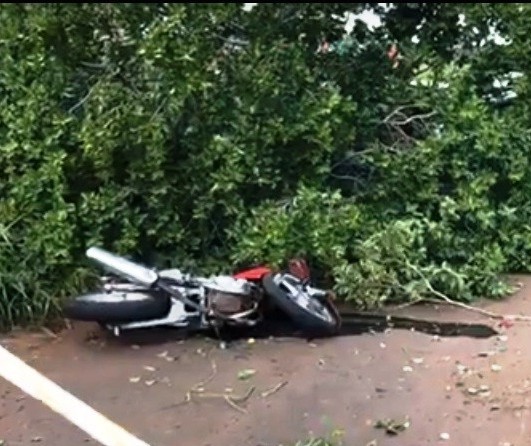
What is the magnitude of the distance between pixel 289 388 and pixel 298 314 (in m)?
0.60

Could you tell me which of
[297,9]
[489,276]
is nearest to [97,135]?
[297,9]

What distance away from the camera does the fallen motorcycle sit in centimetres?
457

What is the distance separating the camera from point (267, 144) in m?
4.96

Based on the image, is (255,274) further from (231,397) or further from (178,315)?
(231,397)

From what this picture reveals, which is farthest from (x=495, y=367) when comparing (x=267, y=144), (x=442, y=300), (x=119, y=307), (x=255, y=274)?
(x=119, y=307)

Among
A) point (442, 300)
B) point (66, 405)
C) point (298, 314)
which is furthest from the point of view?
point (442, 300)

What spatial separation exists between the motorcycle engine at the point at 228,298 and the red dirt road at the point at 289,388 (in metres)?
0.17

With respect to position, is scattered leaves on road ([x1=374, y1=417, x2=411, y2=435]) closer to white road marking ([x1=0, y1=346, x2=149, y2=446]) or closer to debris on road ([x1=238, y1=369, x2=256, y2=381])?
debris on road ([x1=238, y1=369, x2=256, y2=381])

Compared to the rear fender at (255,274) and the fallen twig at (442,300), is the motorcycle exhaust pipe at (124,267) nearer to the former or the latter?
the rear fender at (255,274)

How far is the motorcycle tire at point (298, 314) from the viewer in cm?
465

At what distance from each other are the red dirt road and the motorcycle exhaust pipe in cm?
31

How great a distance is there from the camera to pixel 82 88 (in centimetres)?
507

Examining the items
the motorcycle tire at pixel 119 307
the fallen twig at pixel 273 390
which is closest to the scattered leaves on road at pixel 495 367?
the fallen twig at pixel 273 390

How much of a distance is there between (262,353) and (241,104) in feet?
4.07
